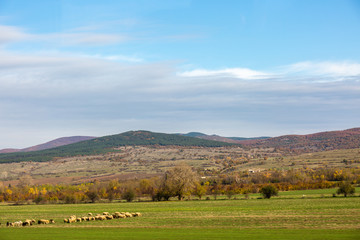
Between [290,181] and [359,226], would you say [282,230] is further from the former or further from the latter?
[290,181]

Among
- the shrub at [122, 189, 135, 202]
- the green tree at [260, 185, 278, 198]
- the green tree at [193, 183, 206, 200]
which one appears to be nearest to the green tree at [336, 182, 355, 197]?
the green tree at [260, 185, 278, 198]

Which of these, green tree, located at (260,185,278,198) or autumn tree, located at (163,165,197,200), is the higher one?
autumn tree, located at (163,165,197,200)

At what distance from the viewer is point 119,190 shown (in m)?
111

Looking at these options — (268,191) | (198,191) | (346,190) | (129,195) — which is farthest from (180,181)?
(346,190)

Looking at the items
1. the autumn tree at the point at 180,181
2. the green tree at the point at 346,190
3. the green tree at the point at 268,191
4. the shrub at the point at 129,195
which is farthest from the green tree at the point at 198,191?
the green tree at the point at 346,190

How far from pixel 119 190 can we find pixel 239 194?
30338mm

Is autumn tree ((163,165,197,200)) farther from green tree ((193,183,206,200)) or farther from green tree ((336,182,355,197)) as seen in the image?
green tree ((336,182,355,197))

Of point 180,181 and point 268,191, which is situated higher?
point 180,181

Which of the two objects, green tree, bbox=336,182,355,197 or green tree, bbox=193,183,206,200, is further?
green tree, bbox=193,183,206,200

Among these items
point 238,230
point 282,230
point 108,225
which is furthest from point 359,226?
point 108,225

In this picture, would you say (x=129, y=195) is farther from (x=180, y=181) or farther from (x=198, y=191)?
(x=198, y=191)

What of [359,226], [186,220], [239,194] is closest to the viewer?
[359,226]

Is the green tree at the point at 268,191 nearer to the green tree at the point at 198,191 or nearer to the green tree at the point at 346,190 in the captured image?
the green tree at the point at 346,190

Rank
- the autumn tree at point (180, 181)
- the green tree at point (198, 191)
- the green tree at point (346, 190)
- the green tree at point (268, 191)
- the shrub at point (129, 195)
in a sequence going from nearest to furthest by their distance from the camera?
the green tree at point (346, 190)
the green tree at point (268, 191)
the autumn tree at point (180, 181)
the green tree at point (198, 191)
the shrub at point (129, 195)
